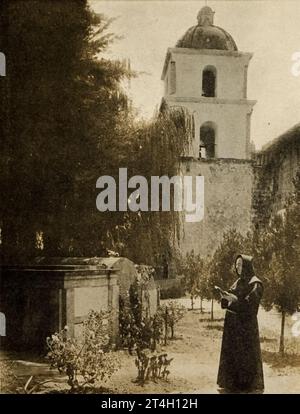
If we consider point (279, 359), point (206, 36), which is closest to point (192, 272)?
point (279, 359)

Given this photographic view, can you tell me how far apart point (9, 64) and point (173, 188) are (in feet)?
5.78

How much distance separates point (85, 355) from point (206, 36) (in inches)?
113

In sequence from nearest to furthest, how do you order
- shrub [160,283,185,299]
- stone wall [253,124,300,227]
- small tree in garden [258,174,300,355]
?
small tree in garden [258,174,300,355] < shrub [160,283,185,299] < stone wall [253,124,300,227]

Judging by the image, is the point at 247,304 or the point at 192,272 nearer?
the point at 247,304

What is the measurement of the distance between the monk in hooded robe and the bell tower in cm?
125

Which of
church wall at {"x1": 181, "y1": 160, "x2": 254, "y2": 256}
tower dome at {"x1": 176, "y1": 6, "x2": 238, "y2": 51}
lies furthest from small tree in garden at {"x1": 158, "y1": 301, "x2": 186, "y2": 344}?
tower dome at {"x1": 176, "y1": 6, "x2": 238, "y2": 51}

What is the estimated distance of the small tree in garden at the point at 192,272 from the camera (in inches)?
188

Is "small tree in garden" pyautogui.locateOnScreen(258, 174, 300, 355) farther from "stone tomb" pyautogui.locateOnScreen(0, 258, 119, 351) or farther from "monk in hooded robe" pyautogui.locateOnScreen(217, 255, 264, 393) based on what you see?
"stone tomb" pyautogui.locateOnScreen(0, 258, 119, 351)

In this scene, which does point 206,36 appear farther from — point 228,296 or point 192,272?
point 228,296

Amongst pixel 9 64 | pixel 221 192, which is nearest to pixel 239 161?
pixel 221 192

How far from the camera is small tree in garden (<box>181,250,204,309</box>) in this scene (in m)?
4.78

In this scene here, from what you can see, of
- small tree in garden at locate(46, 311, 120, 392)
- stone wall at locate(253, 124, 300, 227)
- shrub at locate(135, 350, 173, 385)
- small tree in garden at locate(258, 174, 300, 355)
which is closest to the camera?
small tree in garden at locate(46, 311, 120, 392)

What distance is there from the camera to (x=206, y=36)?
4895 millimetres

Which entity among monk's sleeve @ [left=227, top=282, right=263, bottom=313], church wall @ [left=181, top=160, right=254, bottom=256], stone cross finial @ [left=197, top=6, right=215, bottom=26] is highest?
stone cross finial @ [left=197, top=6, right=215, bottom=26]
